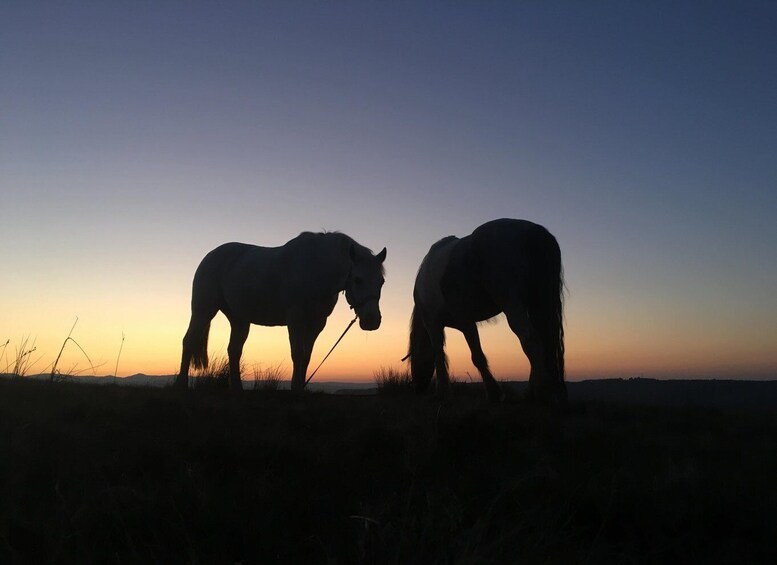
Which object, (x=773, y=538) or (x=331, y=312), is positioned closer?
(x=773, y=538)

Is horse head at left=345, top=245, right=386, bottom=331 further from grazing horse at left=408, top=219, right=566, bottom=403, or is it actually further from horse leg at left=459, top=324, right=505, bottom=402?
horse leg at left=459, top=324, right=505, bottom=402

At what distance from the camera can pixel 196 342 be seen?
9.89m

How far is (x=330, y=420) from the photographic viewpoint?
487 centimetres

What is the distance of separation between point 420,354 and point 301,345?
186 cm

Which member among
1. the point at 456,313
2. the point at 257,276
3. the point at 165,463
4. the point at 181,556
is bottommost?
the point at 181,556

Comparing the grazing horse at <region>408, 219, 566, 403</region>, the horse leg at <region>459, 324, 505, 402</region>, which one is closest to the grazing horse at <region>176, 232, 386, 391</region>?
the grazing horse at <region>408, 219, 566, 403</region>

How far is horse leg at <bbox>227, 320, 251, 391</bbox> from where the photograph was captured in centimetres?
954

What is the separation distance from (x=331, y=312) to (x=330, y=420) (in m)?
3.79

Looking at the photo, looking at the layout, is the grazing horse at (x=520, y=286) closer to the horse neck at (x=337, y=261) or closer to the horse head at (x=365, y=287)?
the horse head at (x=365, y=287)

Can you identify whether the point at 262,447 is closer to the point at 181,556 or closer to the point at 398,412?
the point at 181,556

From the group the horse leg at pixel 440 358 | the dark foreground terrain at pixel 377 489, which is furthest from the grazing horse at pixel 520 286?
the dark foreground terrain at pixel 377 489

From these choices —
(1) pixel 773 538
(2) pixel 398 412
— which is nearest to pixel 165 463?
(2) pixel 398 412

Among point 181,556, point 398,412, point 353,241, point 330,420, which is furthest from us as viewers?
point 353,241

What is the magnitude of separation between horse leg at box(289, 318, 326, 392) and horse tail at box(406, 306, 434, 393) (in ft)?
4.88
